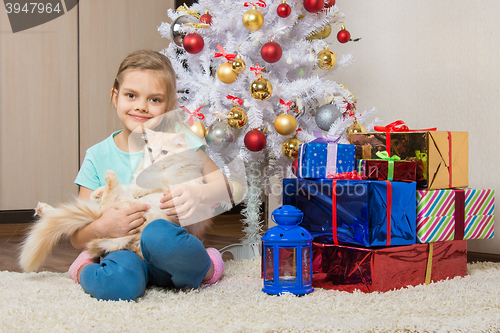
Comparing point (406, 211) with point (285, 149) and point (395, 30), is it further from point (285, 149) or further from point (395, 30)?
point (395, 30)

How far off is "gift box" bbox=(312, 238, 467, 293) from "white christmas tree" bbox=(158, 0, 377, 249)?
41 centimetres

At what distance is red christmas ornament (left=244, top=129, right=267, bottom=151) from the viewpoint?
1.26 m

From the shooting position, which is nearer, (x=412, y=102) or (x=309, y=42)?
(x=309, y=42)

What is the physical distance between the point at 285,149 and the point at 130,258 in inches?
24.2

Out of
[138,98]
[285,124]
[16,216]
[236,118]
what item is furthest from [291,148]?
[16,216]

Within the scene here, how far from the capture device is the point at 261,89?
4.10 feet

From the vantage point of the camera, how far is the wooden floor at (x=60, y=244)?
4.52 ft

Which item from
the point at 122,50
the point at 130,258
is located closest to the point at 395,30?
the point at 130,258

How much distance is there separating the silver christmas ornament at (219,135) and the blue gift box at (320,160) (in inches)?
11.6

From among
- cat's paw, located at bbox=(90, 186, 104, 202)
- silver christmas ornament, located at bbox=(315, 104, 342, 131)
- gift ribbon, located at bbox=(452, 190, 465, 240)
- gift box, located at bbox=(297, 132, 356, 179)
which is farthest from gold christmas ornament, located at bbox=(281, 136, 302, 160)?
cat's paw, located at bbox=(90, 186, 104, 202)

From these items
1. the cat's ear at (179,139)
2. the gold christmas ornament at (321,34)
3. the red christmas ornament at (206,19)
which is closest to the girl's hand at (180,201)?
the cat's ear at (179,139)

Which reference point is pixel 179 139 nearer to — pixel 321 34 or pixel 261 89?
pixel 261 89

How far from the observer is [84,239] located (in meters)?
0.98

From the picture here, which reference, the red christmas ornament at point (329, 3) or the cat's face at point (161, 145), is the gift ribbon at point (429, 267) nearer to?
the cat's face at point (161, 145)
